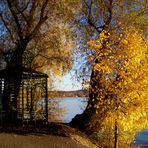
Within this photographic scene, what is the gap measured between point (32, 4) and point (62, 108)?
14.9 meters

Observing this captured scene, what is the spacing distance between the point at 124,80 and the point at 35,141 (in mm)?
5459

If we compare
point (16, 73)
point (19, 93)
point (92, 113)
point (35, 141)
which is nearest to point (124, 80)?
point (35, 141)

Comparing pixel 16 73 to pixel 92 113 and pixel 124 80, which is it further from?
pixel 124 80

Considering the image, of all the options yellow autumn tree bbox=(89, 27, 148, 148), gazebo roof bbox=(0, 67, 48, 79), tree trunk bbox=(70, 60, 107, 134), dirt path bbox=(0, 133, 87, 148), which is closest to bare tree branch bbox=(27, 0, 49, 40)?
gazebo roof bbox=(0, 67, 48, 79)

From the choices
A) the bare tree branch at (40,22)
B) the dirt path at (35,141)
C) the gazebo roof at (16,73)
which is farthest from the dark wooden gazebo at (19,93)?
the dirt path at (35,141)

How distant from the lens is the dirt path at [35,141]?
20500mm

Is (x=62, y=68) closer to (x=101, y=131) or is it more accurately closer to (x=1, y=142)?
(x=101, y=131)

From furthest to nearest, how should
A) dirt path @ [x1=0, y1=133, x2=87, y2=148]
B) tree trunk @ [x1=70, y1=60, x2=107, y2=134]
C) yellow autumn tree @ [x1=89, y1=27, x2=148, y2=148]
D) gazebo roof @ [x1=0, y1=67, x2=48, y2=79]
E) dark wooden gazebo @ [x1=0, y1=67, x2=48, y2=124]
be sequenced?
dark wooden gazebo @ [x1=0, y1=67, x2=48, y2=124] → gazebo roof @ [x1=0, y1=67, x2=48, y2=79] → tree trunk @ [x1=70, y1=60, x2=107, y2=134] → yellow autumn tree @ [x1=89, y1=27, x2=148, y2=148] → dirt path @ [x1=0, y1=133, x2=87, y2=148]

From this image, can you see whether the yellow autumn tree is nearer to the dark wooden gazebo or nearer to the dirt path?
the dirt path

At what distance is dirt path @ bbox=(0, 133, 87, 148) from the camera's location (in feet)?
67.3

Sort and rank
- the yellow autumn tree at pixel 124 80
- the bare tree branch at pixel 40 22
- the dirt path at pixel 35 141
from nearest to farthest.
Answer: the dirt path at pixel 35 141 → the yellow autumn tree at pixel 124 80 → the bare tree branch at pixel 40 22

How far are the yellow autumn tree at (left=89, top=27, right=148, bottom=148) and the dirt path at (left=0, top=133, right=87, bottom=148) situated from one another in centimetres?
251

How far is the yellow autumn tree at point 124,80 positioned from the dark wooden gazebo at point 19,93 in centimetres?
560

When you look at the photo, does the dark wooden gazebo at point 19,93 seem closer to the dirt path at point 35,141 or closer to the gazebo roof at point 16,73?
the gazebo roof at point 16,73
